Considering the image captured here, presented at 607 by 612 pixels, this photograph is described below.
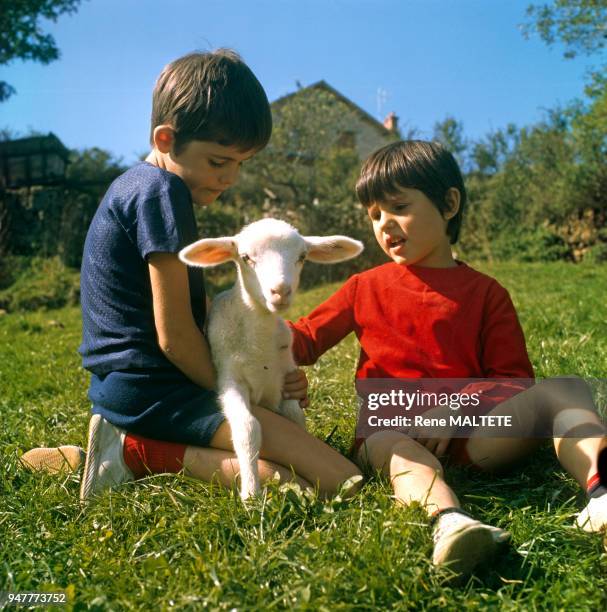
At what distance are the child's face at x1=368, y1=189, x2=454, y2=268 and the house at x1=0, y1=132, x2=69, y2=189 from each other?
55.7ft

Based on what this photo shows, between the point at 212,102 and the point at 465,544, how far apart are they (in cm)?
197

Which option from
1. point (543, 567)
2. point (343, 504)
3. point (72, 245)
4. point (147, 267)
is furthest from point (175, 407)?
point (72, 245)

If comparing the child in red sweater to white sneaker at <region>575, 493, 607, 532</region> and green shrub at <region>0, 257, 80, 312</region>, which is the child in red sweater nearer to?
white sneaker at <region>575, 493, 607, 532</region>

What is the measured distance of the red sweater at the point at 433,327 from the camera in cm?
288

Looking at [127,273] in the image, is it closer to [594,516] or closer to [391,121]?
[594,516]

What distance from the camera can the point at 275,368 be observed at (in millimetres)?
2781

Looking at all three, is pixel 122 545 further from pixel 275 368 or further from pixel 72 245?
pixel 72 245

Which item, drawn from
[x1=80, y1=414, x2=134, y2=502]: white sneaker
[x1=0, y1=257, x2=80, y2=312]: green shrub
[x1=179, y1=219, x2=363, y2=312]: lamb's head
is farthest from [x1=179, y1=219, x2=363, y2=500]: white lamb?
[x1=0, y1=257, x2=80, y2=312]: green shrub

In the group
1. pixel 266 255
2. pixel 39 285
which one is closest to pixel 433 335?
pixel 266 255

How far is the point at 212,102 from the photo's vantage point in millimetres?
2678

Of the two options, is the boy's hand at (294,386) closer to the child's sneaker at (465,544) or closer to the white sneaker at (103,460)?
the white sneaker at (103,460)

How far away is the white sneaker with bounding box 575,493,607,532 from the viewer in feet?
7.01

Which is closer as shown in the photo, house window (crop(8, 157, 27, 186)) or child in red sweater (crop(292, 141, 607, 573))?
child in red sweater (crop(292, 141, 607, 573))

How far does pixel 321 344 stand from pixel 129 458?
42.6 inches
